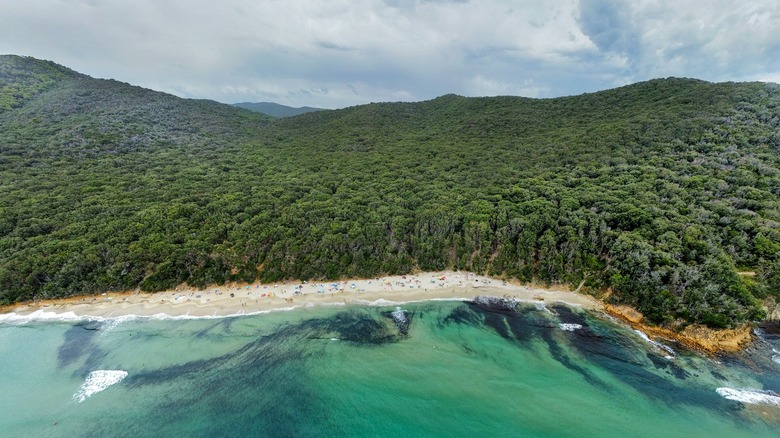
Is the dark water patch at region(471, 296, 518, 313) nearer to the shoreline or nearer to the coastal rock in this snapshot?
the shoreline

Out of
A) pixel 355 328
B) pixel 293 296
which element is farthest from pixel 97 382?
pixel 355 328

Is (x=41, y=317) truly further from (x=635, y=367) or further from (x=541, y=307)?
(x=635, y=367)

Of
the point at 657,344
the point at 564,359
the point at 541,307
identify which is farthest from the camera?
the point at 541,307

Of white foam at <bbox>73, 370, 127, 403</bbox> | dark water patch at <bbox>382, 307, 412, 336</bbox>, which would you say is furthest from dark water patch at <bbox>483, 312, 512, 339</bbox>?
white foam at <bbox>73, 370, 127, 403</bbox>

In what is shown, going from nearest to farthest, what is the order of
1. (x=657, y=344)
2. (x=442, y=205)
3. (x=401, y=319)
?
(x=657, y=344) → (x=401, y=319) → (x=442, y=205)

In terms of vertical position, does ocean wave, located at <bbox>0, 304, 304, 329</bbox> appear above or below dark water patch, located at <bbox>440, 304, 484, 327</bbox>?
below

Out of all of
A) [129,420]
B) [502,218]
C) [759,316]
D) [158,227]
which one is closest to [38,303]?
[158,227]

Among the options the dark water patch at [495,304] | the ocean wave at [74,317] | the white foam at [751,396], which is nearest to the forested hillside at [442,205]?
the ocean wave at [74,317]
